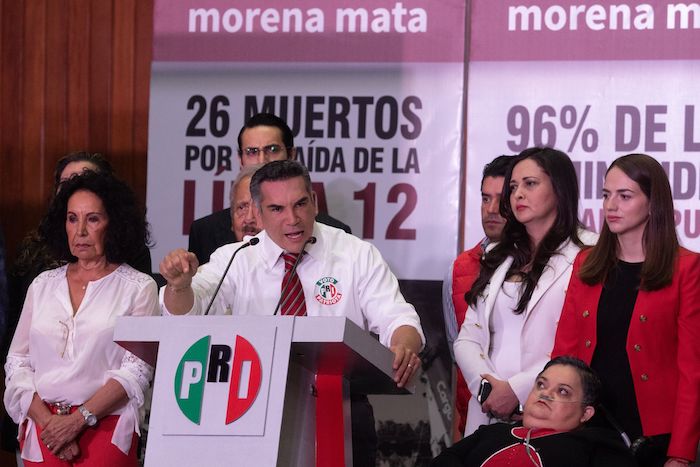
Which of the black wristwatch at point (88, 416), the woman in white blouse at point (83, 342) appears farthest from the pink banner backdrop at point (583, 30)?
the black wristwatch at point (88, 416)

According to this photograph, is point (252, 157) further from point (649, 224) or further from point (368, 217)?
point (649, 224)

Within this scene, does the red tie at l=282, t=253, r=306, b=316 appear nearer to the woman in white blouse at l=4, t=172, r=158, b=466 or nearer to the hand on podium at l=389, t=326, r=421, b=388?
the hand on podium at l=389, t=326, r=421, b=388

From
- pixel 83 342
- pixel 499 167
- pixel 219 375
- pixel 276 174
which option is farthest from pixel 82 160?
pixel 219 375

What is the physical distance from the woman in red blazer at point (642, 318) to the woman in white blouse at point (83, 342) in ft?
4.96

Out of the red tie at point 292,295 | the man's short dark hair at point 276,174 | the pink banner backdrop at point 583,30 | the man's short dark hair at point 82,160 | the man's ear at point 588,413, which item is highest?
the pink banner backdrop at point 583,30

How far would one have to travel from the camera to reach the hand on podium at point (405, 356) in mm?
3238

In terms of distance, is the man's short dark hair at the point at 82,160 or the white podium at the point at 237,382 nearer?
the white podium at the point at 237,382

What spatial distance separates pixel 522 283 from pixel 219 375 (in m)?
1.50

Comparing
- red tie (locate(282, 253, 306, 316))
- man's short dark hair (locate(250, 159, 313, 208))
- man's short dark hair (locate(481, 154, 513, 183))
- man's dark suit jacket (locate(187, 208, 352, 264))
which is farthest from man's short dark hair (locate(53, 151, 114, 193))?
man's short dark hair (locate(481, 154, 513, 183))

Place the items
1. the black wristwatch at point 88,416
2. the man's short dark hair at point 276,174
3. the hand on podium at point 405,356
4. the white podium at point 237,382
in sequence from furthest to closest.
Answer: the man's short dark hair at point 276,174, the black wristwatch at point 88,416, the hand on podium at point 405,356, the white podium at point 237,382

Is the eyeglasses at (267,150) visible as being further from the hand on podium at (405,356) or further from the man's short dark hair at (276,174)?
the hand on podium at (405,356)

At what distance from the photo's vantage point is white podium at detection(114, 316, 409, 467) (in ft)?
9.09

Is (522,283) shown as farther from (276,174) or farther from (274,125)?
(274,125)

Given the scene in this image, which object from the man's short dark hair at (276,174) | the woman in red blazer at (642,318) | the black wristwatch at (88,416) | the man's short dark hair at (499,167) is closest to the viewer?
the woman in red blazer at (642,318)
